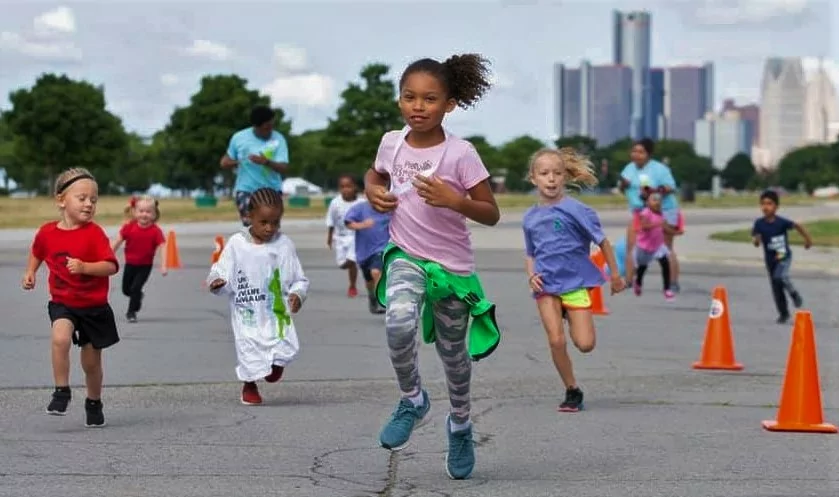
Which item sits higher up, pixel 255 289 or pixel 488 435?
pixel 255 289

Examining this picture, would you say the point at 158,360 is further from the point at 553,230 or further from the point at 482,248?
the point at 482,248

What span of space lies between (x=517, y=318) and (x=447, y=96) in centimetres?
940

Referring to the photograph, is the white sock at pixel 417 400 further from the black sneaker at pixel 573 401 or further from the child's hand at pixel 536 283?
the child's hand at pixel 536 283

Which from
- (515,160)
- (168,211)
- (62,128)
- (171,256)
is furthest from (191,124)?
→ (171,256)

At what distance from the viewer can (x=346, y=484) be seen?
6.59 metres

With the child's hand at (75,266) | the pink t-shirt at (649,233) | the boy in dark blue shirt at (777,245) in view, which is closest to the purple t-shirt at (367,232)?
the boy in dark blue shirt at (777,245)

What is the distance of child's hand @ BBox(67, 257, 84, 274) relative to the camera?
805 cm

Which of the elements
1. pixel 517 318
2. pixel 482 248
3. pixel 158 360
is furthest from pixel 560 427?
pixel 482 248

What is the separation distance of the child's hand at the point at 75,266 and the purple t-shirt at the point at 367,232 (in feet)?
25.1

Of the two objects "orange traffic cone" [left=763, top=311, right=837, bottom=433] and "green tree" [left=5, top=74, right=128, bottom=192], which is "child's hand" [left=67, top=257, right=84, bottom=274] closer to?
"orange traffic cone" [left=763, top=311, right=837, bottom=433]

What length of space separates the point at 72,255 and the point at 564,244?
9.57 feet

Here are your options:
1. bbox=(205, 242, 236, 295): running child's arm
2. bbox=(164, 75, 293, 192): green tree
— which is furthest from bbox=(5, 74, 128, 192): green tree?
bbox=(205, 242, 236, 295): running child's arm

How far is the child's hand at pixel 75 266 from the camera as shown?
26.4ft

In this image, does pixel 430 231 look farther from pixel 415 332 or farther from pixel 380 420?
pixel 380 420
